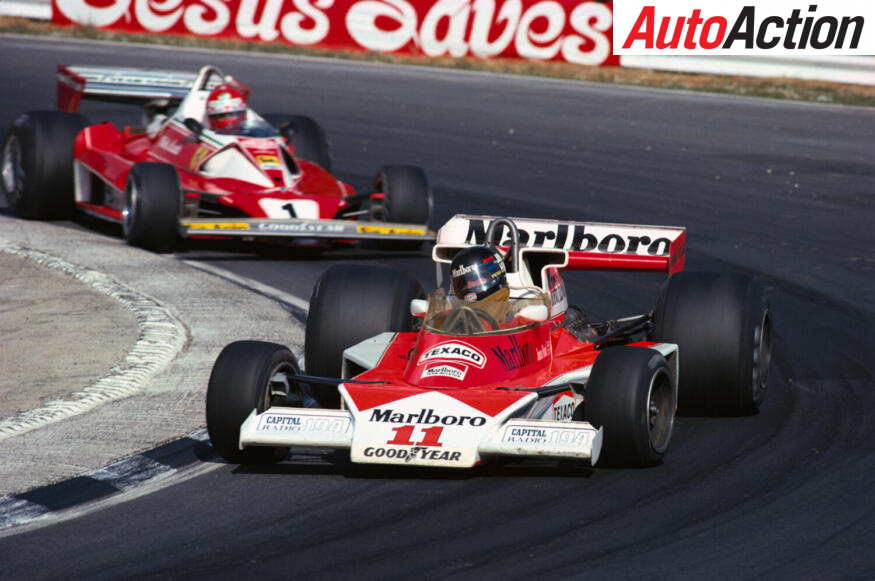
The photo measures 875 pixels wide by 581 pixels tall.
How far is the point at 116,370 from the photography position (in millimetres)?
9688

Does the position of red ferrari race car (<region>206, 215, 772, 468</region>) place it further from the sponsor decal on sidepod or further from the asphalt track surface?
the asphalt track surface

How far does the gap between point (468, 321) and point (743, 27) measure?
20.5 m

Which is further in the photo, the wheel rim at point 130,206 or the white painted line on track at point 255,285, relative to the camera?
the wheel rim at point 130,206

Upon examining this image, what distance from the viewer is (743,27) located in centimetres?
2738

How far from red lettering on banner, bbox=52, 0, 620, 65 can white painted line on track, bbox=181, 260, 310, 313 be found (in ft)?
53.4

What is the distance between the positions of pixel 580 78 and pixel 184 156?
14296mm

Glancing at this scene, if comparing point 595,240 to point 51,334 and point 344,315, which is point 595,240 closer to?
point 344,315

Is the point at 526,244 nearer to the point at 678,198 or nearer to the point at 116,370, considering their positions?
the point at 116,370

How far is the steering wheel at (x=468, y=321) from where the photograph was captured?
8.19 metres

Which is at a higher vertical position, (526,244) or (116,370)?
(526,244)

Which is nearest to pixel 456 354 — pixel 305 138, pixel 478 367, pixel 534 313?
pixel 478 367

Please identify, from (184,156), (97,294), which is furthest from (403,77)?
(97,294)

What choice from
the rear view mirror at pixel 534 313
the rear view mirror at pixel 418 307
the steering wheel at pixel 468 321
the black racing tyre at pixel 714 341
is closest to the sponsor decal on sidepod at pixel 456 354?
the steering wheel at pixel 468 321

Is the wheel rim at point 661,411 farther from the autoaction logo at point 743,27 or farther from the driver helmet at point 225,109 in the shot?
the autoaction logo at point 743,27
